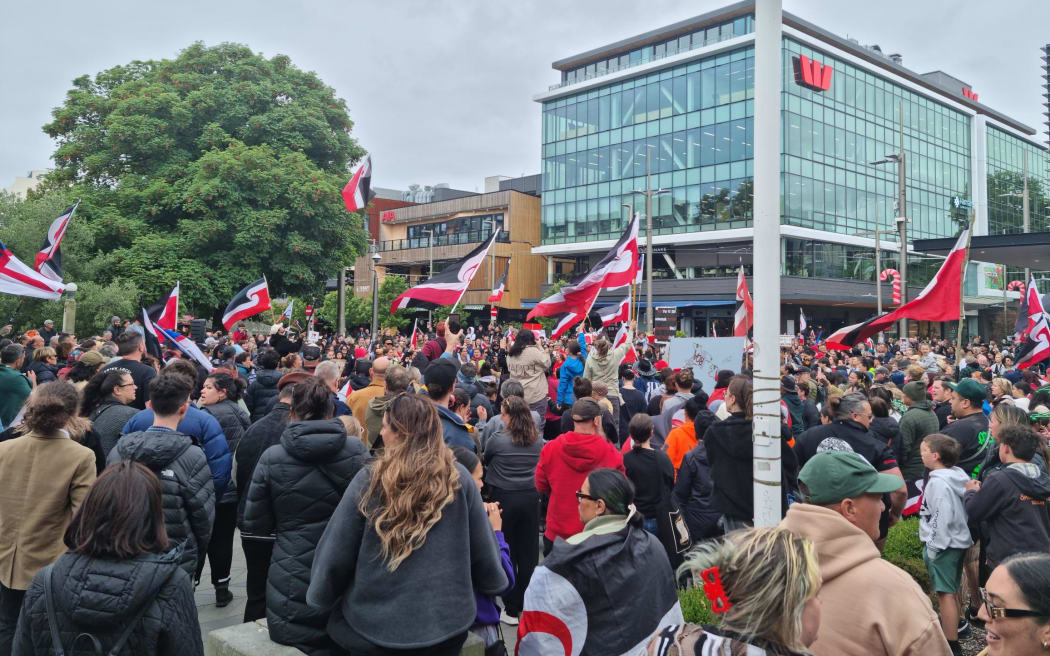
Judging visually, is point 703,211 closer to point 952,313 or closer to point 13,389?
point 952,313

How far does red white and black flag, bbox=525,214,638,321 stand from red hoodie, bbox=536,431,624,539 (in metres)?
7.62

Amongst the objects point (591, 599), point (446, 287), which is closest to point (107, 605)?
point (591, 599)

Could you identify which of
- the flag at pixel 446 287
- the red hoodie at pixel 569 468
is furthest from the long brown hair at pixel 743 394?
the flag at pixel 446 287

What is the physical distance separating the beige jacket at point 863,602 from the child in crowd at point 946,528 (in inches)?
140

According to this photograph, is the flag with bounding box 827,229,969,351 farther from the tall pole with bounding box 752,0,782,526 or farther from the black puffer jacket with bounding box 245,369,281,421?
the black puffer jacket with bounding box 245,369,281,421

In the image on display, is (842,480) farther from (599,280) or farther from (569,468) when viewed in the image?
(599,280)

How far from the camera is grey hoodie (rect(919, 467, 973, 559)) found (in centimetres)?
556

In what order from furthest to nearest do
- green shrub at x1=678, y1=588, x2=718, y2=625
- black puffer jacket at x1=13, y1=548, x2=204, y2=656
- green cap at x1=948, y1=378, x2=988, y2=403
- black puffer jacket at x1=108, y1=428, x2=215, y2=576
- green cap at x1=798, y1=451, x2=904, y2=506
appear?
green cap at x1=948, y1=378, x2=988, y2=403 → green shrub at x1=678, y1=588, x2=718, y2=625 → black puffer jacket at x1=108, y1=428, x2=215, y2=576 → green cap at x1=798, y1=451, x2=904, y2=506 → black puffer jacket at x1=13, y1=548, x2=204, y2=656

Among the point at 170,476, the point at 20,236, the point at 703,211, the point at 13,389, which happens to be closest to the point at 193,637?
the point at 170,476

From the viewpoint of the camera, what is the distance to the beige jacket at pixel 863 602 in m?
2.44

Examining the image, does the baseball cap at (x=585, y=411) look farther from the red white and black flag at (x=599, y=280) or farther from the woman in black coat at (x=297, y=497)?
the red white and black flag at (x=599, y=280)

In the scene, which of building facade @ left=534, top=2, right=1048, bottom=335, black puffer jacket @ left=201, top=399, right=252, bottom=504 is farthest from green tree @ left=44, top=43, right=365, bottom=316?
black puffer jacket @ left=201, top=399, right=252, bottom=504

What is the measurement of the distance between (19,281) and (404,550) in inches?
425

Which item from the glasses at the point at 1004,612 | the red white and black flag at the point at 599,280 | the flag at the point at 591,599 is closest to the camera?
the glasses at the point at 1004,612
